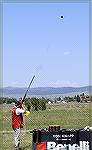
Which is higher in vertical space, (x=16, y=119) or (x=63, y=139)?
(x=16, y=119)

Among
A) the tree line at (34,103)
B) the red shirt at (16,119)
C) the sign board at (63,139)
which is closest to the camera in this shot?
the sign board at (63,139)

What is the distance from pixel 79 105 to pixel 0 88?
1791 cm

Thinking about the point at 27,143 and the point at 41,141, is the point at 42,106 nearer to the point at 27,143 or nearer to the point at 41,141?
the point at 27,143

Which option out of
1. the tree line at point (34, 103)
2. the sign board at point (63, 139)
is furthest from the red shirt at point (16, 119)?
the tree line at point (34, 103)

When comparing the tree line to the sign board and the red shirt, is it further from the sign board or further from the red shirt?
the sign board

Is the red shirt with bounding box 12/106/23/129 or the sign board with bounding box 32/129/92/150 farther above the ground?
the red shirt with bounding box 12/106/23/129

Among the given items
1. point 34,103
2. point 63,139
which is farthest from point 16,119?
point 34,103

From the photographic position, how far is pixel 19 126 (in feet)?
41.2

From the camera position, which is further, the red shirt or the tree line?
the tree line

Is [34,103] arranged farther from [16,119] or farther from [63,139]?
[63,139]

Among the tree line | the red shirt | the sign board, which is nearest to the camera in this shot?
the sign board

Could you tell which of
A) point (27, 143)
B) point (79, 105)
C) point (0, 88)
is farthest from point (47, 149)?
point (79, 105)

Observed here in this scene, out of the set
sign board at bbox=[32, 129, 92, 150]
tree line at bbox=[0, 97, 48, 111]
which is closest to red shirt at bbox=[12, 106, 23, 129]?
sign board at bbox=[32, 129, 92, 150]

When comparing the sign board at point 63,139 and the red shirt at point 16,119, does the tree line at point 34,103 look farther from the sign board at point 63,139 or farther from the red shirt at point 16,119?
the sign board at point 63,139
